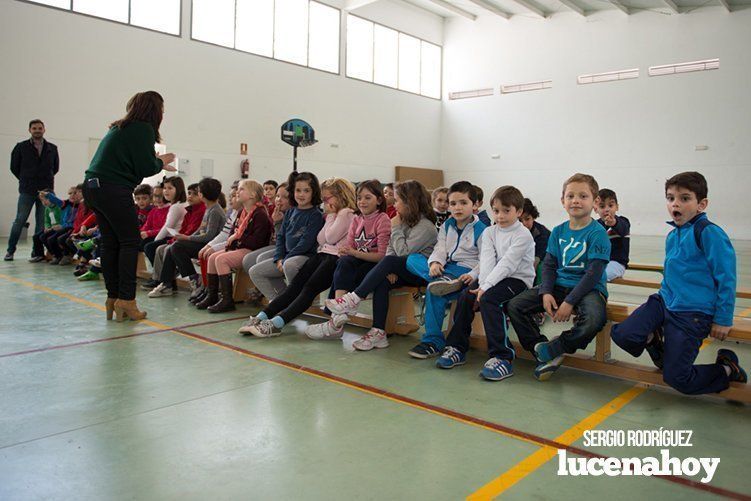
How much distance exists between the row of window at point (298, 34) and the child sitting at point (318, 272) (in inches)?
412

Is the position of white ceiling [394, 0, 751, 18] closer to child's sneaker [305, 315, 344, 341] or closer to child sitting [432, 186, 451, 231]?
child sitting [432, 186, 451, 231]

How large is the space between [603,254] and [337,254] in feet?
5.84

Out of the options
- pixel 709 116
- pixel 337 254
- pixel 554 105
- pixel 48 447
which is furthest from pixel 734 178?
pixel 48 447

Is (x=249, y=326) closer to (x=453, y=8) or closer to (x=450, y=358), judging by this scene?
(x=450, y=358)

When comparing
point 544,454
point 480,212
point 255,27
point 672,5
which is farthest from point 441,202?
point 672,5

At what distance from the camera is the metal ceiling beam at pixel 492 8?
16531 millimetres

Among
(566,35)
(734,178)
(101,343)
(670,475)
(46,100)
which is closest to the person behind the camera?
(670,475)

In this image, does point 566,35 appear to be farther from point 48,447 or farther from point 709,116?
A: point 48,447

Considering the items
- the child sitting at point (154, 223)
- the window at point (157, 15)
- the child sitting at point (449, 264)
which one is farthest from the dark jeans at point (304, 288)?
the window at point (157, 15)

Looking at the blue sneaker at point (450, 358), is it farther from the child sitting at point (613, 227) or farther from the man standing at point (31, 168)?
the man standing at point (31, 168)

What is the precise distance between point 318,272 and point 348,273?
25cm

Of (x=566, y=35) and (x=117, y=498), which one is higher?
(x=566, y=35)

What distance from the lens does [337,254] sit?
3898 millimetres

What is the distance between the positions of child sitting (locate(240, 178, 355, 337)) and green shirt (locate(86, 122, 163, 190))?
127 cm
